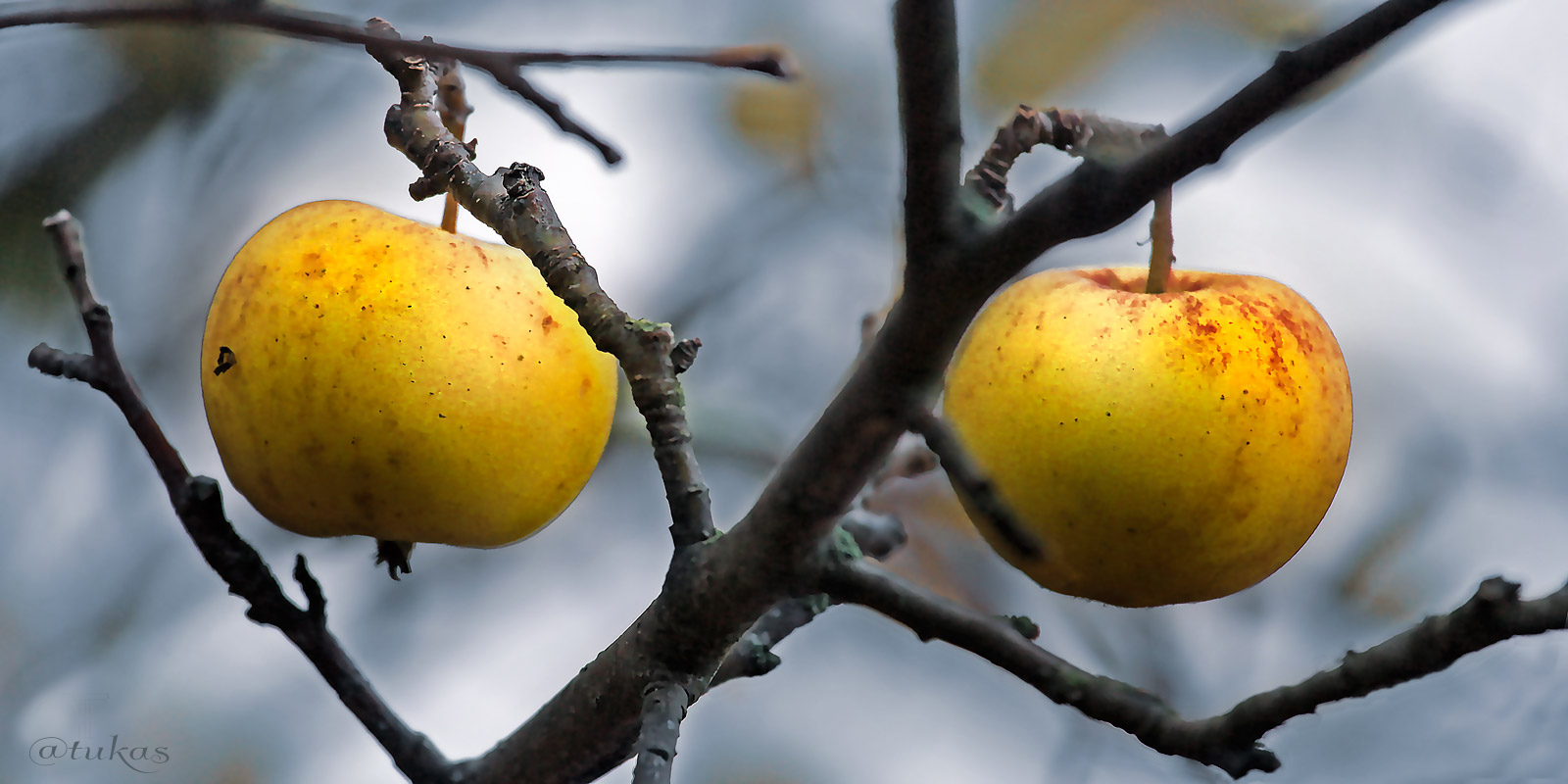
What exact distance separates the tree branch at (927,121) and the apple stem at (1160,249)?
24 centimetres

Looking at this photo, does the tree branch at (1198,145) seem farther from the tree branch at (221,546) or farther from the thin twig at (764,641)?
the tree branch at (221,546)

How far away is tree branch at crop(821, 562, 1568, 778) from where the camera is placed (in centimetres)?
31

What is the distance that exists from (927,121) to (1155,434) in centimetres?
21

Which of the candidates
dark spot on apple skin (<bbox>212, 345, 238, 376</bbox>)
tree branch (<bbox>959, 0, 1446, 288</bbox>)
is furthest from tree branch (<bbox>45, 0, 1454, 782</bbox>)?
dark spot on apple skin (<bbox>212, 345, 238, 376</bbox>)

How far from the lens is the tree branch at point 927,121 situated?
0.99 feet

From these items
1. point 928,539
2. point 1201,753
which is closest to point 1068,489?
point 1201,753

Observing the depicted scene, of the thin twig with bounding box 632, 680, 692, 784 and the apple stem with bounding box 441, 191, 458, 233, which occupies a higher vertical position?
the apple stem with bounding box 441, 191, 458, 233

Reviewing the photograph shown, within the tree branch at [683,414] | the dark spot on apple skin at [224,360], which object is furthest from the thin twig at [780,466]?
the dark spot on apple skin at [224,360]

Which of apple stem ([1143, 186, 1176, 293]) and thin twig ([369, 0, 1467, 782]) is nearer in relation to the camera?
thin twig ([369, 0, 1467, 782])

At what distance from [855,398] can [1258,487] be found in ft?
0.66

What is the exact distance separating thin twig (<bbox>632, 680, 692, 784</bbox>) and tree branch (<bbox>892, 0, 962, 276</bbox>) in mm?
167

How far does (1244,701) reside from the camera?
0.35 meters

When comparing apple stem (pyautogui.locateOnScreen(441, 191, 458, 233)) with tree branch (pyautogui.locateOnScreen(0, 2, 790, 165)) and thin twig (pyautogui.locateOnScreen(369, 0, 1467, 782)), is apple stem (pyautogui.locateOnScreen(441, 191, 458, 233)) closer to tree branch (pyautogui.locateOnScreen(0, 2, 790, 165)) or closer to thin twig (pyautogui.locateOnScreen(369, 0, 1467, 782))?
thin twig (pyautogui.locateOnScreen(369, 0, 1467, 782))

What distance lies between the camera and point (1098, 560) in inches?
19.3
